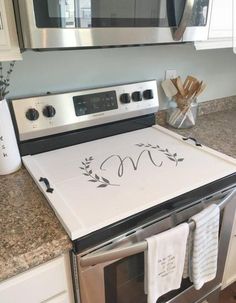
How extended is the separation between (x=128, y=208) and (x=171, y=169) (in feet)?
0.92

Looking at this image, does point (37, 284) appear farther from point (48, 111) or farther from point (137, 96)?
point (137, 96)

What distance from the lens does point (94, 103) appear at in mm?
1153

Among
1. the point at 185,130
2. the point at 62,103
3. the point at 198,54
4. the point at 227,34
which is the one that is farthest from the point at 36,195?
the point at 198,54

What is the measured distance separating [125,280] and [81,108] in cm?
68

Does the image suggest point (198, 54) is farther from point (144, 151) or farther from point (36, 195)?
point (36, 195)

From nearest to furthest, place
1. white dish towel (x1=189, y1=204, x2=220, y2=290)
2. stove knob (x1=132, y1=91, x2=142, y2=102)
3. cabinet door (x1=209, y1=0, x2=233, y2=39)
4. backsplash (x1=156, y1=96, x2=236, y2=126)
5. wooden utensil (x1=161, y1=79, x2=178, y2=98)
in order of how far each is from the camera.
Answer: white dish towel (x1=189, y1=204, x2=220, y2=290) < cabinet door (x1=209, y1=0, x2=233, y2=39) < stove knob (x1=132, y1=91, x2=142, y2=102) < wooden utensil (x1=161, y1=79, x2=178, y2=98) < backsplash (x1=156, y1=96, x2=236, y2=126)

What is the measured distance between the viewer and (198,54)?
1.47 metres

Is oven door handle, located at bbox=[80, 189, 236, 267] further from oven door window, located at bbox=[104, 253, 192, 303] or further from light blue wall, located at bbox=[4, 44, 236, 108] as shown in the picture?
light blue wall, located at bbox=[4, 44, 236, 108]

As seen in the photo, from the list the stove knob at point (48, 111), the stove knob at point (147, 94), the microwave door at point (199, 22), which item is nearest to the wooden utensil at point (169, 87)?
the stove knob at point (147, 94)

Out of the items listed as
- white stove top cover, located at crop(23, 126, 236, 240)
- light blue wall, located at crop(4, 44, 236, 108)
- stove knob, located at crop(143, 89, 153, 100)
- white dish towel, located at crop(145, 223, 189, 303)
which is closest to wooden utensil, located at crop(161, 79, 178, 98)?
light blue wall, located at crop(4, 44, 236, 108)

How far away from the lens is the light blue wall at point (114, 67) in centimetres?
107

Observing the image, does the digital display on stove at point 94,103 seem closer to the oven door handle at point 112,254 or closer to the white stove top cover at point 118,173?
the white stove top cover at point 118,173

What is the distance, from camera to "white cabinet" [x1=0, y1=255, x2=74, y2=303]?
669 millimetres

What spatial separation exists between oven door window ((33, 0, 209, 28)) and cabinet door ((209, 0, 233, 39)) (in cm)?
7
